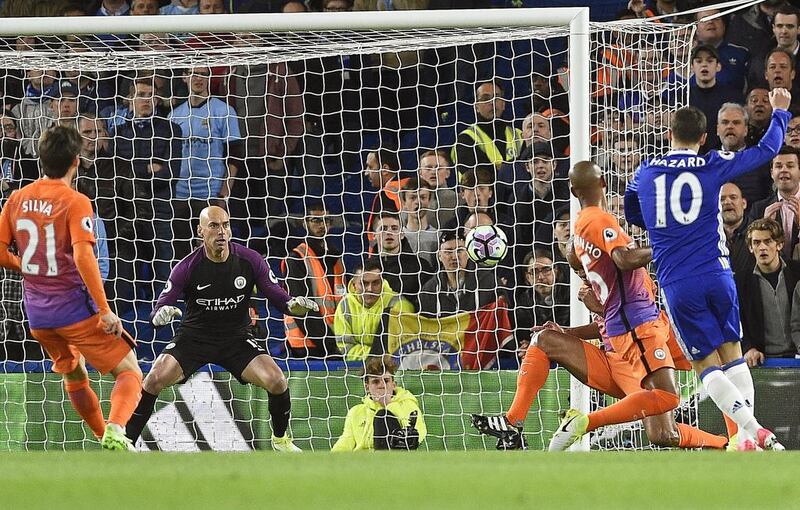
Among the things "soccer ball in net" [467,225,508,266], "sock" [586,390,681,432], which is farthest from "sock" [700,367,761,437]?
"soccer ball in net" [467,225,508,266]

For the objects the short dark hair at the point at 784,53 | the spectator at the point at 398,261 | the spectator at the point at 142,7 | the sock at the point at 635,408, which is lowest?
the sock at the point at 635,408

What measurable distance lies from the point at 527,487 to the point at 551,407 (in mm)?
4451

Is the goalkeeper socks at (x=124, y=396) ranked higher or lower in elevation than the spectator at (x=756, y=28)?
lower

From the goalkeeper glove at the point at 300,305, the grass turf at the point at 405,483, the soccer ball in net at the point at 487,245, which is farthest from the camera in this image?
the soccer ball in net at the point at 487,245

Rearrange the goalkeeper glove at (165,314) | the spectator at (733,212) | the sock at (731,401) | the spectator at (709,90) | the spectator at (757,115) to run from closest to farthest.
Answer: the sock at (731,401)
the goalkeeper glove at (165,314)
the spectator at (733,212)
the spectator at (757,115)
the spectator at (709,90)

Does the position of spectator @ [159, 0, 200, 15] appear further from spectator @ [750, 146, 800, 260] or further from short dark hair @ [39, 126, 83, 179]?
spectator @ [750, 146, 800, 260]

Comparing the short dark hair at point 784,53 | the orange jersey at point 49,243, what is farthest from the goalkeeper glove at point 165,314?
the short dark hair at point 784,53

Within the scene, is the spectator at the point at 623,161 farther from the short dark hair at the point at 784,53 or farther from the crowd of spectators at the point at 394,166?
the short dark hair at the point at 784,53

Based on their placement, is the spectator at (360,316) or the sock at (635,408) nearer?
the sock at (635,408)

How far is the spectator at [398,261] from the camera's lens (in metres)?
8.65

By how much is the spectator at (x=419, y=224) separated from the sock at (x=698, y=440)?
2733 millimetres

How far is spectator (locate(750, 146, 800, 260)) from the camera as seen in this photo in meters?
8.62

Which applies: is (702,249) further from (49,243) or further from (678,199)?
(49,243)

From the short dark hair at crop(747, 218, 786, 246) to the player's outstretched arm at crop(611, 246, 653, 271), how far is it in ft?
8.28
